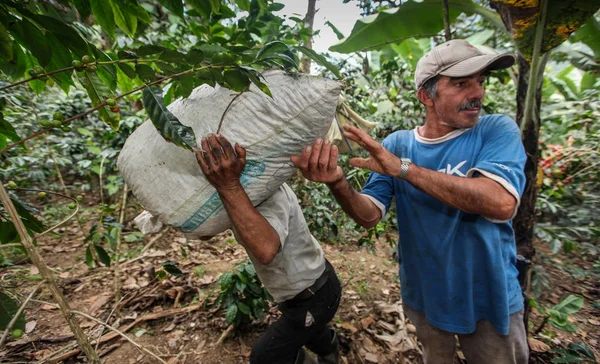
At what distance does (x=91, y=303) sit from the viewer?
7.92 ft

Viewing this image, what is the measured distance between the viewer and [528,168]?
1700 mm

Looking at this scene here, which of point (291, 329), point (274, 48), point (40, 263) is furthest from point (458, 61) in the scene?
point (40, 263)

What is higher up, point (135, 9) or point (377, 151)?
point (135, 9)

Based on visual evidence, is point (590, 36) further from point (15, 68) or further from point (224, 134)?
point (15, 68)

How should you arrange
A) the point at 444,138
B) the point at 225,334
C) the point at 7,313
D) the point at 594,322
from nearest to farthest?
the point at 7,313
the point at 444,138
the point at 225,334
the point at 594,322

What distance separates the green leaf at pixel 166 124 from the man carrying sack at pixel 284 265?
18cm

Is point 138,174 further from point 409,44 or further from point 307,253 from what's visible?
point 409,44

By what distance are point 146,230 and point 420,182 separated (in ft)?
3.86

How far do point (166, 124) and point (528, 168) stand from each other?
192cm

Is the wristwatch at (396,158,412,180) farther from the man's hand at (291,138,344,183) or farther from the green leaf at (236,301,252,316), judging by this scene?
the green leaf at (236,301,252,316)

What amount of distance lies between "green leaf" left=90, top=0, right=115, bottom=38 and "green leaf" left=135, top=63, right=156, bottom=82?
22cm

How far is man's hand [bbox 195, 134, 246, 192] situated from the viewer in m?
0.97

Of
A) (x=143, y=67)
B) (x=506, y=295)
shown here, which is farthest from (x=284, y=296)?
(x=143, y=67)

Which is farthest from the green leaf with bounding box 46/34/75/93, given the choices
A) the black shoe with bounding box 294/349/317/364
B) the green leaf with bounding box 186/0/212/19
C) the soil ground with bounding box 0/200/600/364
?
the black shoe with bounding box 294/349/317/364
